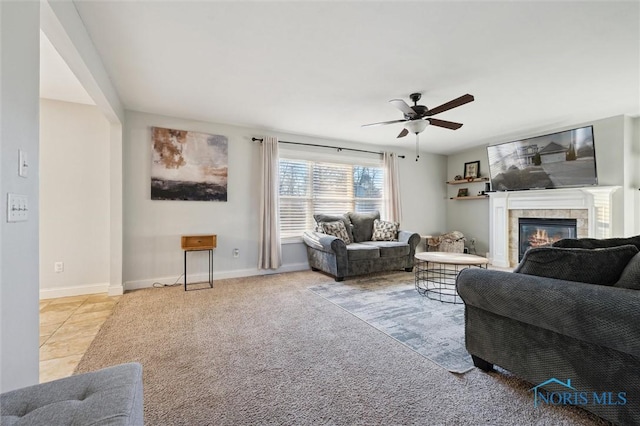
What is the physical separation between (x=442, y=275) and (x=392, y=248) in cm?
90

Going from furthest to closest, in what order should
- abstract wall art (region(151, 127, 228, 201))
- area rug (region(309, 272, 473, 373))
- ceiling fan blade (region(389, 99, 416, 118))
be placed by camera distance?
abstract wall art (region(151, 127, 228, 201)) < ceiling fan blade (region(389, 99, 416, 118)) < area rug (region(309, 272, 473, 373))

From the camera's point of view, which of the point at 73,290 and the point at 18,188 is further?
the point at 73,290

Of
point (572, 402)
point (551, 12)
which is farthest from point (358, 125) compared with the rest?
point (572, 402)

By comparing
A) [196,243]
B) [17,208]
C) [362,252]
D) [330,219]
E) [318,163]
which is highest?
[318,163]

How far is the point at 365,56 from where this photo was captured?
2.41 meters

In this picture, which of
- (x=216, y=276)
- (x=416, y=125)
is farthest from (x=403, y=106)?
(x=216, y=276)

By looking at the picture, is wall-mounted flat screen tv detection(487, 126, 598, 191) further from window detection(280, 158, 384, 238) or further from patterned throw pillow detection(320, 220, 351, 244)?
patterned throw pillow detection(320, 220, 351, 244)

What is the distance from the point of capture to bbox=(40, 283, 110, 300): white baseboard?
322 cm

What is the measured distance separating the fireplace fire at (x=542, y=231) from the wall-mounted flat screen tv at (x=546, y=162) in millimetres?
591

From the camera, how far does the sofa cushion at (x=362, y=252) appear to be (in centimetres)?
405

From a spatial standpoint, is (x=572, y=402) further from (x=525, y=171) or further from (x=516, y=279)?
(x=525, y=171)

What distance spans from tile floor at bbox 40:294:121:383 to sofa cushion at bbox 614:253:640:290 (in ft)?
10.4

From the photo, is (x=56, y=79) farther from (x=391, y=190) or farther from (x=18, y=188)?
(x=391, y=190)

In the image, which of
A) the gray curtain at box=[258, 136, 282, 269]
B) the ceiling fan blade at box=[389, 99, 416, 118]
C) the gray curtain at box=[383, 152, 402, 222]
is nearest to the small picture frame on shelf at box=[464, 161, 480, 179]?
the gray curtain at box=[383, 152, 402, 222]
